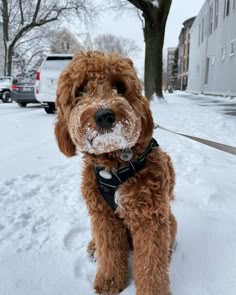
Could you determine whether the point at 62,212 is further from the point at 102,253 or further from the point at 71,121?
the point at 71,121

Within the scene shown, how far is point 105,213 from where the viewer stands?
6.96 ft

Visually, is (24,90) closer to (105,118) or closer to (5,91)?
(5,91)

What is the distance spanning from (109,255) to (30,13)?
34.8 meters

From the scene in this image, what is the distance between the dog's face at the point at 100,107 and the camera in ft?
5.60

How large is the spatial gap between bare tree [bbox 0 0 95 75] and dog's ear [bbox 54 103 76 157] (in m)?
30.6

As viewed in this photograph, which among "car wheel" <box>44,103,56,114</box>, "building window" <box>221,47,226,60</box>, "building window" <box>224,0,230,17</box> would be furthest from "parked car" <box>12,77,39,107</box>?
"building window" <box>224,0,230,17</box>

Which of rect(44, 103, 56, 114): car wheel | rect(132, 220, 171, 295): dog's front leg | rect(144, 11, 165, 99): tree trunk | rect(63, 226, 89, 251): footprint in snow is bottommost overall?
rect(63, 226, 89, 251): footprint in snow

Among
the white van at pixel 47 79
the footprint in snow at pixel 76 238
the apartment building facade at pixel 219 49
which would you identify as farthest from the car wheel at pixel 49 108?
the apartment building facade at pixel 219 49

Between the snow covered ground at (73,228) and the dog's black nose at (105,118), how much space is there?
3.94 ft

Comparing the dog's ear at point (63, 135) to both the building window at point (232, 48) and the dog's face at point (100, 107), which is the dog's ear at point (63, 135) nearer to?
the dog's face at point (100, 107)

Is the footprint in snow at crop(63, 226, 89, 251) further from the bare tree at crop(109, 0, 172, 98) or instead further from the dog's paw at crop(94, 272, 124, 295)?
the bare tree at crop(109, 0, 172, 98)

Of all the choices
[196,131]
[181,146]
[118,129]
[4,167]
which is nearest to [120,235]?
[118,129]

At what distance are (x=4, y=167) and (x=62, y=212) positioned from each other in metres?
1.83

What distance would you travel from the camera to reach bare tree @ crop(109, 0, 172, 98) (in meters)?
15.5
